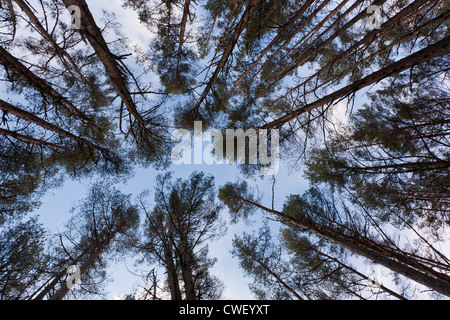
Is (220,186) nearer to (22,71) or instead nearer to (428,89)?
(22,71)

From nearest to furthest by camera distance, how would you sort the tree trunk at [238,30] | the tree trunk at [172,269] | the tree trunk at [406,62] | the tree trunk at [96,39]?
the tree trunk at [406,62] → the tree trunk at [96,39] → the tree trunk at [172,269] → the tree trunk at [238,30]

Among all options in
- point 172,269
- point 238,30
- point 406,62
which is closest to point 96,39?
point 238,30

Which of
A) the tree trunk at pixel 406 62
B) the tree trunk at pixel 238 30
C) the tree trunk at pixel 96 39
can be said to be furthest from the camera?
the tree trunk at pixel 238 30

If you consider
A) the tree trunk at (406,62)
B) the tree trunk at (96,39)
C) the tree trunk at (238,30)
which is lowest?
the tree trunk at (406,62)

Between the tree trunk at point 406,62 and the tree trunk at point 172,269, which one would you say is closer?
the tree trunk at point 406,62

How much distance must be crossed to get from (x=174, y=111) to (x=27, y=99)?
348cm

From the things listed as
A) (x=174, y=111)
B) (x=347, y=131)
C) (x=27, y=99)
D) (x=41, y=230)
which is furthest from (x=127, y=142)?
(x=347, y=131)

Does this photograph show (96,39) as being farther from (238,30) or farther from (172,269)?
(172,269)

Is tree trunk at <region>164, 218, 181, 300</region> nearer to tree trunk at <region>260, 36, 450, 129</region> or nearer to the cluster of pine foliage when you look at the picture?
the cluster of pine foliage

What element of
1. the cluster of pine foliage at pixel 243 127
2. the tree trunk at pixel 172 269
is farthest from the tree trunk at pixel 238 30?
the tree trunk at pixel 172 269

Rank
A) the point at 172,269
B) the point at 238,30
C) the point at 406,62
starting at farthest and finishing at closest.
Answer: the point at 238,30, the point at 172,269, the point at 406,62

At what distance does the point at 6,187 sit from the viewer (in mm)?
4750

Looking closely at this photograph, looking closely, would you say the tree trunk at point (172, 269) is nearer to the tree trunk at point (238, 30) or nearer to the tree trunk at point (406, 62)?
the tree trunk at point (406, 62)

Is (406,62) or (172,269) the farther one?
(172,269)
